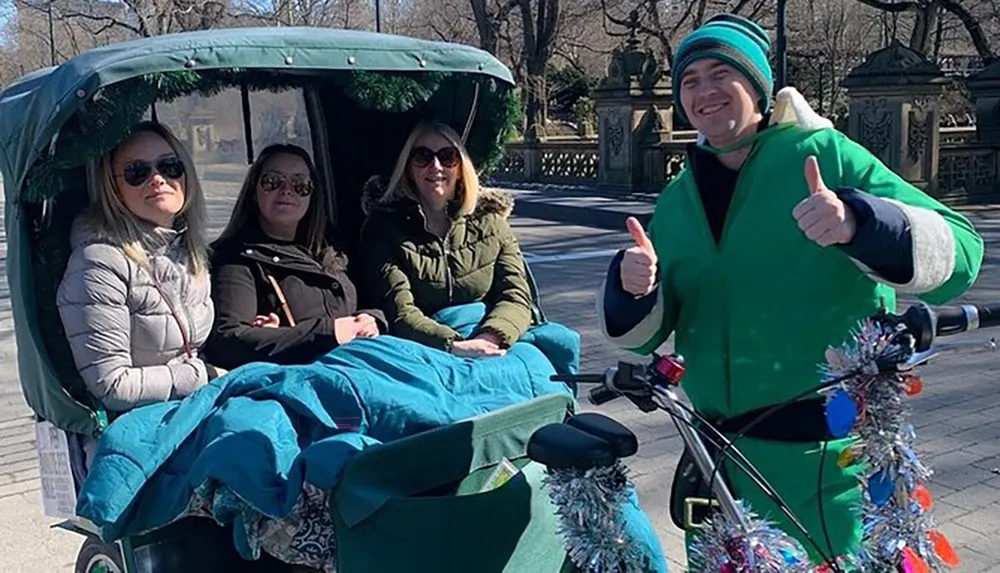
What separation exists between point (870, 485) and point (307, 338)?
1983 millimetres

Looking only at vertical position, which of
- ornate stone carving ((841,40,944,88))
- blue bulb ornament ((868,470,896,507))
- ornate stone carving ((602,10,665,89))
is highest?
ornate stone carving ((602,10,665,89))

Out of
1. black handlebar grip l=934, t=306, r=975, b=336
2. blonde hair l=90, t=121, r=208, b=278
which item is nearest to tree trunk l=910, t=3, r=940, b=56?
blonde hair l=90, t=121, r=208, b=278

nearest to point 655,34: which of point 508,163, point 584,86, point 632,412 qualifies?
point 508,163

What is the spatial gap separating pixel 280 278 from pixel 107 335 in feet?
2.48

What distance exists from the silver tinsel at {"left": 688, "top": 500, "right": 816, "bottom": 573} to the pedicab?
0.86 meters

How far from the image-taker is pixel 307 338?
3.57m

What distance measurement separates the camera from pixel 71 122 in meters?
3.17

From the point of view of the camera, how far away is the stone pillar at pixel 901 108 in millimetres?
16250

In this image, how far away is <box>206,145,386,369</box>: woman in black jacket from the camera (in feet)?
11.6

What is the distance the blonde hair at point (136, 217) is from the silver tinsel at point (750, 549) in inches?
78.1

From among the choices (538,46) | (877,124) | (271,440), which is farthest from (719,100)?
(538,46)

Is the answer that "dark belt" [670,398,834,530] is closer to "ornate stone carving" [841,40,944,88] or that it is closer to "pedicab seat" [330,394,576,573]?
"pedicab seat" [330,394,576,573]

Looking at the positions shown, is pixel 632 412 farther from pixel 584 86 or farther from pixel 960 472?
pixel 584 86

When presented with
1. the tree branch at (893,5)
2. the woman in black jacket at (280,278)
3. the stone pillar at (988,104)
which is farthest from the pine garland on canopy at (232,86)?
the tree branch at (893,5)
